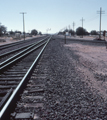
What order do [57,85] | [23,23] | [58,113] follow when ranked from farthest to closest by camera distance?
[23,23]
[57,85]
[58,113]

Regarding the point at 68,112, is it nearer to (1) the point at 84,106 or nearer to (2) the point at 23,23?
(1) the point at 84,106

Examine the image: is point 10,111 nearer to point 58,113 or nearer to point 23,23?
point 58,113

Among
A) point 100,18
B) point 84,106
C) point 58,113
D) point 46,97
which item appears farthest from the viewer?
point 100,18

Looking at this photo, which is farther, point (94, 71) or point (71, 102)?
point (94, 71)

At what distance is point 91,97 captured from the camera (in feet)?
14.8

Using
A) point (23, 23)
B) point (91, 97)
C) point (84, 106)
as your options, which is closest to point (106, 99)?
point (91, 97)

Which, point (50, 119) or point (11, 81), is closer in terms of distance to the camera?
point (50, 119)

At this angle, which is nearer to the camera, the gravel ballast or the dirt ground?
the gravel ballast

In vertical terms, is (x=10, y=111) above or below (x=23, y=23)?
below

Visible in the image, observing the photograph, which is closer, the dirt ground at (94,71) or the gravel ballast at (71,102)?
the gravel ballast at (71,102)

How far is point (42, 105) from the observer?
4.02m

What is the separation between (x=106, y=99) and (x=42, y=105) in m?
1.85

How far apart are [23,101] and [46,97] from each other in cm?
66

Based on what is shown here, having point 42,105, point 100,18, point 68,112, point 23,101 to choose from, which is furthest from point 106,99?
point 100,18
